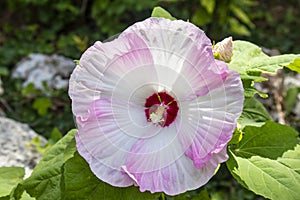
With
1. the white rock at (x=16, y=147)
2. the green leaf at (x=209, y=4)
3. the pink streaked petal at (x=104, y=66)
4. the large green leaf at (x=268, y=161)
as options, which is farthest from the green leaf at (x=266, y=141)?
the green leaf at (x=209, y=4)

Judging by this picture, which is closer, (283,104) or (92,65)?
(92,65)

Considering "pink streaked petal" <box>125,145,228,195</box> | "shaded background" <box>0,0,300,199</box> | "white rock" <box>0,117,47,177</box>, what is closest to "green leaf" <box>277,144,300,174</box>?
"pink streaked petal" <box>125,145,228,195</box>

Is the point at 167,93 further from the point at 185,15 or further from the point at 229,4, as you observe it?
the point at 185,15

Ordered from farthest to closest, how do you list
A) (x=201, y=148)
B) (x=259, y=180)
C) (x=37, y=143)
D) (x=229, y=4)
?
(x=229, y=4) → (x=37, y=143) → (x=259, y=180) → (x=201, y=148)

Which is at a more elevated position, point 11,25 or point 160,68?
point 160,68

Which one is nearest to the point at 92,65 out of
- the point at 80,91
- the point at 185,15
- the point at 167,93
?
the point at 80,91

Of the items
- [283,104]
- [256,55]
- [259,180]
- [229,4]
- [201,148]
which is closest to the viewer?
[201,148]

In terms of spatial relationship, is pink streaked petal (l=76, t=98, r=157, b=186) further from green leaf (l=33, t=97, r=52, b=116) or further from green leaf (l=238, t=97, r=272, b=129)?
green leaf (l=33, t=97, r=52, b=116)

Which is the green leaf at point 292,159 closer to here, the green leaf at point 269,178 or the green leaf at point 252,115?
the green leaf at point 269,178
